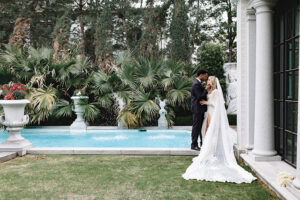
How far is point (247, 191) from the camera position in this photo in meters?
3.86

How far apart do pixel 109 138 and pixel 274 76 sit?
19.5ft

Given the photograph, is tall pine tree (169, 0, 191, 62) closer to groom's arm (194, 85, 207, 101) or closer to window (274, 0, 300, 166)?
groom's arm (194, 85, 207, 101)

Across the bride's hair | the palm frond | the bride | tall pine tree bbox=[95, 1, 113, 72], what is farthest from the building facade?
tall pine tree bbox=[95, 1, 113, 72]

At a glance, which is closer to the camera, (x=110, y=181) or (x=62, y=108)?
(x=110, y=181)

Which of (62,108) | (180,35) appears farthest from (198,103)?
(180,35)

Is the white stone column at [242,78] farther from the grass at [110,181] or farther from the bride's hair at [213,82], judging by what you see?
the grass at [110,181]

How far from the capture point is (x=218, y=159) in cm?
490

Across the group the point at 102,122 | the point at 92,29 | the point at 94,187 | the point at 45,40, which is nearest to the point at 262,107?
the point at 94,187

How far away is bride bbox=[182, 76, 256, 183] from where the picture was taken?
4410mm

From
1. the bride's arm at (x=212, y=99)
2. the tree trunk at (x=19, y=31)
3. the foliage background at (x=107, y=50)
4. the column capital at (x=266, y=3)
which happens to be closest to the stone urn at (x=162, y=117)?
the foliage background at (x=107, y=50)

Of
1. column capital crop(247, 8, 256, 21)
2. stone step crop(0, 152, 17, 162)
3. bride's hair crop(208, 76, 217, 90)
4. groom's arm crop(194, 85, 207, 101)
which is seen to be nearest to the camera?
column capital crop(247, 8, 256, 21)

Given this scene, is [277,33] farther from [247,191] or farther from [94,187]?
[94,187]

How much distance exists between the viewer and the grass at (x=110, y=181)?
3.78 meters

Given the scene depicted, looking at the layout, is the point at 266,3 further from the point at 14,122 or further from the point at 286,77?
the point at 14,122
